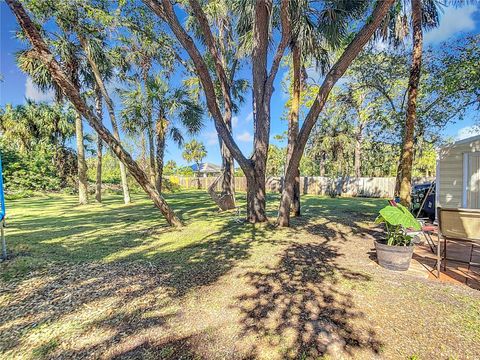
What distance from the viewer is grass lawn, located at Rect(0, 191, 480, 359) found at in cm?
197

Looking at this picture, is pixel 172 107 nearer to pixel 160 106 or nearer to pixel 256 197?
pixel 160 106

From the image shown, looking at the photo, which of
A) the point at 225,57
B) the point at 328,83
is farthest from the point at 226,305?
the point at 225,57

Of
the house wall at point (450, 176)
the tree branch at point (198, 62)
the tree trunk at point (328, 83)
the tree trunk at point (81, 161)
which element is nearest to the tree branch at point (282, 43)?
the tree trunk at point (328, 83)

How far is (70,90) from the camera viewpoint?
186 inches

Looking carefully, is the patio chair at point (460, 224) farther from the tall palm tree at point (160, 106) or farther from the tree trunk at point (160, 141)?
the tree trunk at point (160, 141)

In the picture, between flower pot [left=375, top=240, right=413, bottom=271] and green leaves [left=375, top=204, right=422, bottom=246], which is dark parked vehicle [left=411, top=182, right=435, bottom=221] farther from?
flower pot [left=375, top=240, right=413, bottom=271]

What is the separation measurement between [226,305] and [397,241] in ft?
8.57

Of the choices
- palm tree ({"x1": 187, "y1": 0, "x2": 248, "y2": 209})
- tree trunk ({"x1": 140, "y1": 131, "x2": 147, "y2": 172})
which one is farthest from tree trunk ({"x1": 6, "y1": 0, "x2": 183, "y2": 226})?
tree trunk ({"x1": 140, "y1": 131, "x2": 147, "y2": 172})

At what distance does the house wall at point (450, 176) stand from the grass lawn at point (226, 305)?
4259mm

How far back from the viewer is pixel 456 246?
4.57 metres

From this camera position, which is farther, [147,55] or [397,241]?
[147,55]

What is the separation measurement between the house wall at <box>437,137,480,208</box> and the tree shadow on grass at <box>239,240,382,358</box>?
18.7 feet

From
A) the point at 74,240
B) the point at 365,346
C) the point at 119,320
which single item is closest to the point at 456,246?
the point at 365,346

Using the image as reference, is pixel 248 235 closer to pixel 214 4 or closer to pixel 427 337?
pixel 427 337
